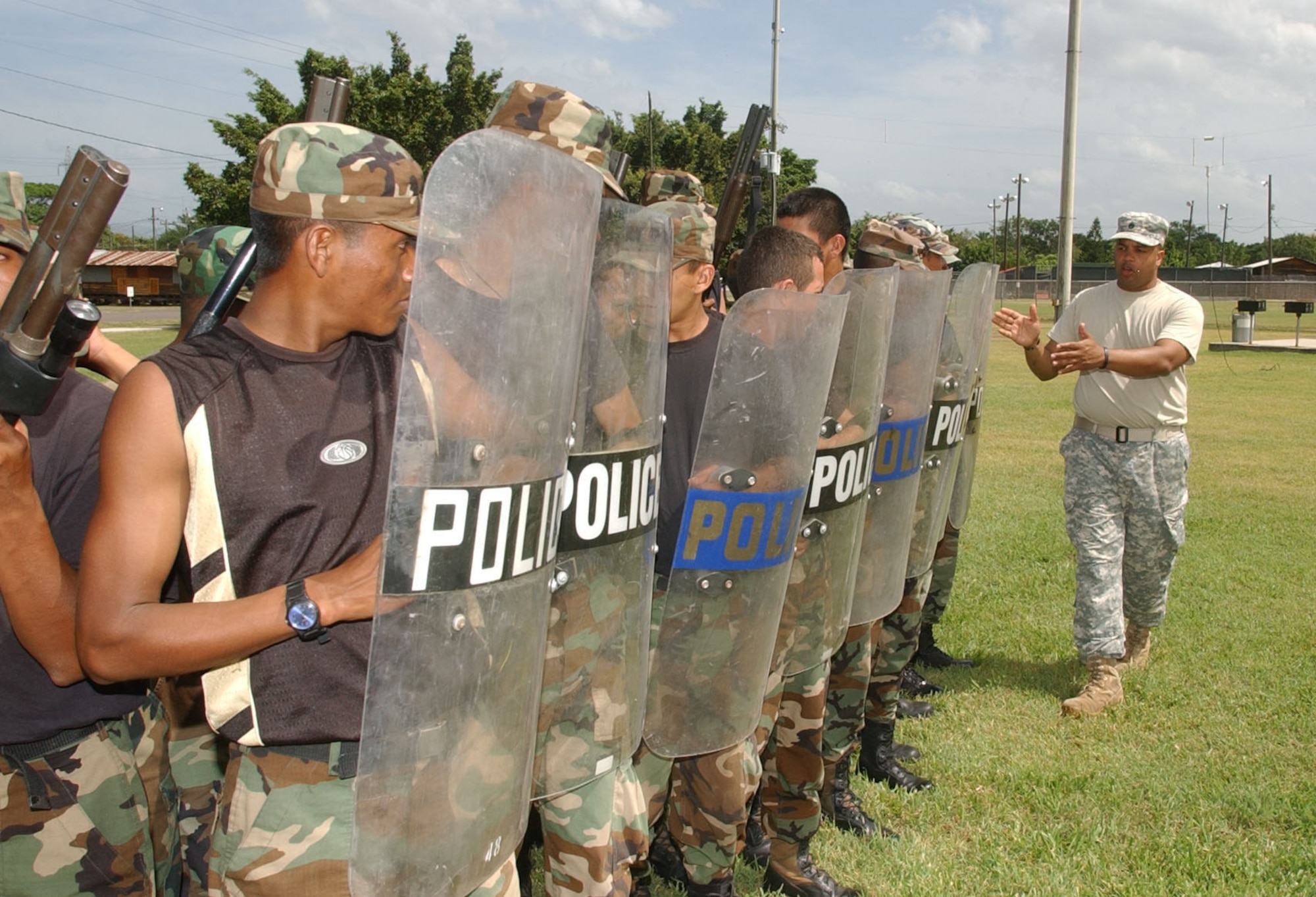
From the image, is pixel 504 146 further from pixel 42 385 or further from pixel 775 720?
pixel 775 720

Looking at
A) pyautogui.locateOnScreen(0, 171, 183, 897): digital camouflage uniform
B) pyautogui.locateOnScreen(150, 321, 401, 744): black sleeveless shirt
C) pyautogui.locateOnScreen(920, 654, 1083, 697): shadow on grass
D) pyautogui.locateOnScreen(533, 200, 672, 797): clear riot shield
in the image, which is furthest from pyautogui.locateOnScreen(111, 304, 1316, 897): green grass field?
pyautogui.locateOnScreen(150, 321, 401, 744): black sleeveless shirt

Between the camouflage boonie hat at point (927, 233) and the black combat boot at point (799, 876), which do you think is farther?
the camouflage boonie hat at point (927, 233)

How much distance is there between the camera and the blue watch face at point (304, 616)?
5.34ft

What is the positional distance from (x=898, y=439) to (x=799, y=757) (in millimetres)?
997

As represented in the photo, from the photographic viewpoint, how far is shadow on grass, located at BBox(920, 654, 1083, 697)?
5113 millimetres

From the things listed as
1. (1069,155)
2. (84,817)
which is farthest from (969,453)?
(1069,155)

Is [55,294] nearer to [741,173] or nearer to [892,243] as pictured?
[892,243]

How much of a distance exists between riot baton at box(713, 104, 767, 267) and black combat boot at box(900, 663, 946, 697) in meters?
2.42

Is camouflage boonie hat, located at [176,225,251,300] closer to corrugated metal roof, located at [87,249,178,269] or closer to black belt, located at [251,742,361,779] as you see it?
black belt, located at [251,742,361,779]

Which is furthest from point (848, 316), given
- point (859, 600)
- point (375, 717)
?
point (375, 717)

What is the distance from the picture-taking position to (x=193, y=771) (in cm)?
296

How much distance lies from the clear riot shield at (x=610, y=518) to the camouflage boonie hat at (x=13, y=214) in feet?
3.66

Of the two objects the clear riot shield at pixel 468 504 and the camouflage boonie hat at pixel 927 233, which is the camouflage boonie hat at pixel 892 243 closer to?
the camouflage boonie hat at pixel 927 233

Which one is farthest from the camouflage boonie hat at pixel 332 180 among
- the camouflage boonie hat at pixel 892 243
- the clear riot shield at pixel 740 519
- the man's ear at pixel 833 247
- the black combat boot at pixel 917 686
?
the black combat boot at pixel 917 686
